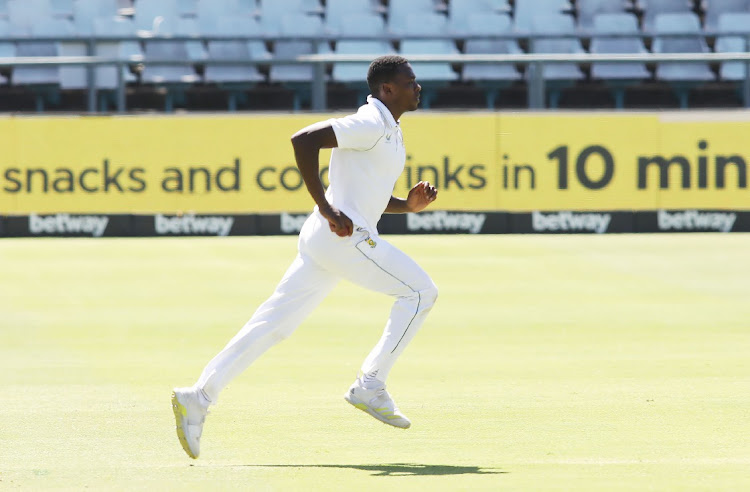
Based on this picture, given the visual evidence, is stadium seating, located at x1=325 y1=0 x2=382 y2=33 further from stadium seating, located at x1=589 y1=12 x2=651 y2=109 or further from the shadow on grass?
the shadow on grass

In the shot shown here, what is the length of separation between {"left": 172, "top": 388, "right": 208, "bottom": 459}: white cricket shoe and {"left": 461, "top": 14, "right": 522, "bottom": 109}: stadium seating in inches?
581

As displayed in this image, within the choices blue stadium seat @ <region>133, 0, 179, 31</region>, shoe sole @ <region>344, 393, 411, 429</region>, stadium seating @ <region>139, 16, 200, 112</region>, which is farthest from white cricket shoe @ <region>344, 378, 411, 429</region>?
blue stadium seat @ <region>133, 0, 179, 31</region>

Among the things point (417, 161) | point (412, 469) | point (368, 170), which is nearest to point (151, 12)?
point (417, 161)

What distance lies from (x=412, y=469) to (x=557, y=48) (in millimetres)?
17060

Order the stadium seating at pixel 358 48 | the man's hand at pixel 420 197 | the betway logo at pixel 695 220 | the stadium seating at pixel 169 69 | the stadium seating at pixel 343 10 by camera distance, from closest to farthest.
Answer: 1. the man's hand at pixel 420 197
2. the betway logo at pixel 695 220
3. the stadium seating at pixel 358 48
4. the stadium seating at pixel 169 69
5. the stadium seating at pixel 343 10

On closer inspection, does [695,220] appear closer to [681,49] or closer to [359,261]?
[681,49]

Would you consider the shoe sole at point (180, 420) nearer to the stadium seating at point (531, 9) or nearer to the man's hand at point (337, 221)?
the man's hand at point (337, 221)

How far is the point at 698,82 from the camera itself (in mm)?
21109

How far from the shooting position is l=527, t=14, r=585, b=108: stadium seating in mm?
21156

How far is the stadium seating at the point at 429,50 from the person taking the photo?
66.8 ft

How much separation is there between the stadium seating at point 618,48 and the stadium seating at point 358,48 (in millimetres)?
3556

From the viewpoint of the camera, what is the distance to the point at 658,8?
77.5 ft

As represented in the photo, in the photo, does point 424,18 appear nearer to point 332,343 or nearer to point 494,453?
point 332,343

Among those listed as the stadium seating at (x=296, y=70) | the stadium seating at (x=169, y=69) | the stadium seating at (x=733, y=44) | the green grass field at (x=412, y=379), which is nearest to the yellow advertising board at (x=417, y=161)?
the stadium seating at (x=733, y=44)
